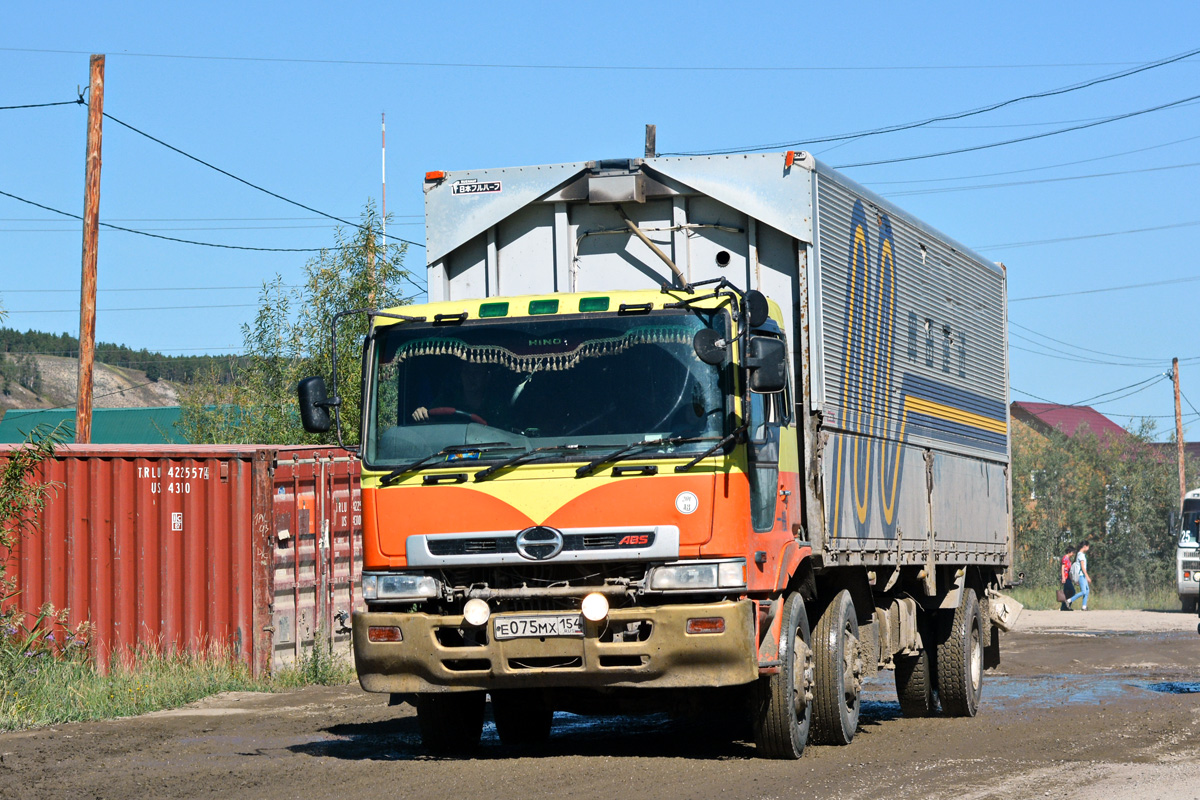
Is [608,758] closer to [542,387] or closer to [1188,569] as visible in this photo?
[542,387]

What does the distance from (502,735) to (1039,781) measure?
3.82 meters

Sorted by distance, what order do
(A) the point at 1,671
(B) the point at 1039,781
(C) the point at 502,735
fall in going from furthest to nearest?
1. (A) the point at 1,671
2. (C) the point at 502,735
3. (B) the point at 1039,781

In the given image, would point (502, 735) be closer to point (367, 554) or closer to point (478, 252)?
point (367, 554)

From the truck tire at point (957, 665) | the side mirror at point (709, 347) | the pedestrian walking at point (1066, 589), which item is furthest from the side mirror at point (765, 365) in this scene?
the pedestrian walking at point (1066, 589)

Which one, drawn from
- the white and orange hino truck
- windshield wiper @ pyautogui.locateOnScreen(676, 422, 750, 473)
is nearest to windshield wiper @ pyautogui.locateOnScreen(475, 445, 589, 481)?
the white and orange hino truck

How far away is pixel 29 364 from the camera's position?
11788 cm

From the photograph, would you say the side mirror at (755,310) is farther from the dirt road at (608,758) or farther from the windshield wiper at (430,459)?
the dirt road at (608,758)

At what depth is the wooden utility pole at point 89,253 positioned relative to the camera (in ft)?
63.7

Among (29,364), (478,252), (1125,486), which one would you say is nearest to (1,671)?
(478,252)

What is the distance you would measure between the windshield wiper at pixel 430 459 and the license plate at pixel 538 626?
950 millimetres

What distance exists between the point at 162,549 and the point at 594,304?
7456 millimetres

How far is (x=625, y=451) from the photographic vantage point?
26.9 feet

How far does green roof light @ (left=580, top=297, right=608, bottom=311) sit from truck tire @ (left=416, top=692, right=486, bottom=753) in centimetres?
254

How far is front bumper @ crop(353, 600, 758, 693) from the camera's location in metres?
8.10
